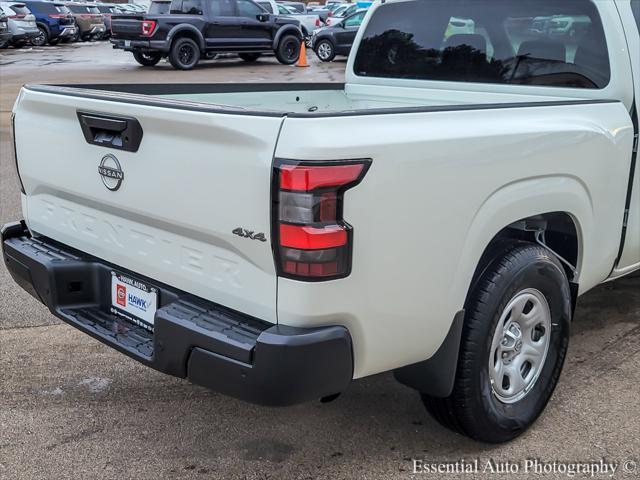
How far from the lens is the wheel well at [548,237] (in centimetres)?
282

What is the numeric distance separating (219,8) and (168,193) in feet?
61.5

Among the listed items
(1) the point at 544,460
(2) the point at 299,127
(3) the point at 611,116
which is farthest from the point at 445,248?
(3) the point at 611,116

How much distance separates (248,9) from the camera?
2041 cm

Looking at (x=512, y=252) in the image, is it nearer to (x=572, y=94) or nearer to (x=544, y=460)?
(x=544, y=460)

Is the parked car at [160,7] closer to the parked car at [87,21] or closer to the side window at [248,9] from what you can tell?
the side window at [248,9]

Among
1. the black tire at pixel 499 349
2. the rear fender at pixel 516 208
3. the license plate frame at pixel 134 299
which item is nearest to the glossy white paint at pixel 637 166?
the rear fender at pixel 516 208

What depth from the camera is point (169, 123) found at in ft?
8.04

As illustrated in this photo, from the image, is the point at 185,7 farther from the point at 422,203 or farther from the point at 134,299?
the point at 422,203

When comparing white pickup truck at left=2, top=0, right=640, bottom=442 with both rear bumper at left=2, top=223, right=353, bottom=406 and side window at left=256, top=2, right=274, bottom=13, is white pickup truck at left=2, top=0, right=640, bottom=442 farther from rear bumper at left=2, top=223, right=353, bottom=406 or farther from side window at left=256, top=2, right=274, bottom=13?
side window at left=256, top=2, right=274, bottom=13

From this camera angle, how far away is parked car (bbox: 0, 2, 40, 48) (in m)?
26.4

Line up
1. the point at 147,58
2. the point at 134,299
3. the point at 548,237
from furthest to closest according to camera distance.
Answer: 1. the point at 147,58
2. the point at 548,237
3. the point at 134,299

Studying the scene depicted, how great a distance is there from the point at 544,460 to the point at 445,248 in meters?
1.10

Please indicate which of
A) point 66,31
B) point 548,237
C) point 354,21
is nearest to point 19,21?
point 66,31

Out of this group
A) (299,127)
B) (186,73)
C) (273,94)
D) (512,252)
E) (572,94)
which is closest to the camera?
(299,127)
